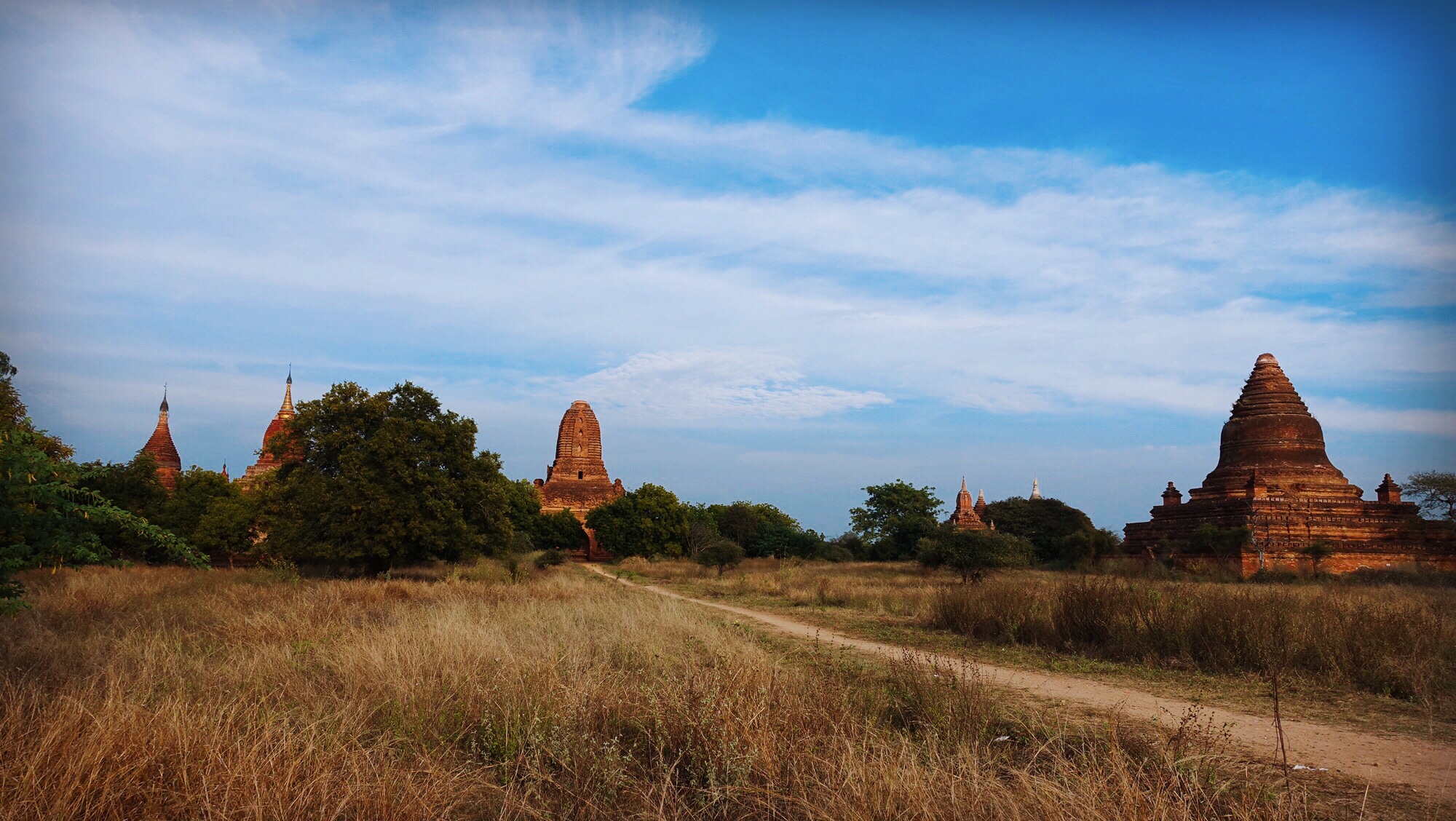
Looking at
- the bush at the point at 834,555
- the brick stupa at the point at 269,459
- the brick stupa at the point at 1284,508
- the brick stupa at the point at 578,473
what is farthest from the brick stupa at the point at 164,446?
the brick stupa at the point at 1284,508

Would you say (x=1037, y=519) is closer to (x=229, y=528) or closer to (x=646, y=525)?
(x=646, y=525)

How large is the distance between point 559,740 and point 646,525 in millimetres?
43213

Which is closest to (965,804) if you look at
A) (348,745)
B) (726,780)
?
(726,780)

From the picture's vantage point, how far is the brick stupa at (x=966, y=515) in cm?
4638

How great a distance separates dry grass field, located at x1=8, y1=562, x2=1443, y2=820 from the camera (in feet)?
12.6

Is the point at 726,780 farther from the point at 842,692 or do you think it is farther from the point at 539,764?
the point at 842,692

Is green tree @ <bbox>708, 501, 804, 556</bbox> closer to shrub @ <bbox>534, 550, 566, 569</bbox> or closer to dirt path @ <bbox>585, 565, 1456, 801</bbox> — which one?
shrub @ <bbox>534, 550, 566, 569</bbox>

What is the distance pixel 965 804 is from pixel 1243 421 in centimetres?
3663

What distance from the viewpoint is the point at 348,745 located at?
4.82m

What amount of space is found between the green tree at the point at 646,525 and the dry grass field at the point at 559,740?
3981cm

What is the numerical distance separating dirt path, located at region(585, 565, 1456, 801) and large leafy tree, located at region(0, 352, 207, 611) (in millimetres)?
6832

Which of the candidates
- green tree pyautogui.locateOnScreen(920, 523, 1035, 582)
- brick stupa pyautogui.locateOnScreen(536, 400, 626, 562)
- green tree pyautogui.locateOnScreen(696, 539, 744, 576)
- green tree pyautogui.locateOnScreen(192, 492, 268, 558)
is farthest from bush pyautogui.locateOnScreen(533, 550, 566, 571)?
brick stupa pyautogui.locateOnScreen(536, 400, 626, 562)

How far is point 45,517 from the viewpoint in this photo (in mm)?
Answer: 6695

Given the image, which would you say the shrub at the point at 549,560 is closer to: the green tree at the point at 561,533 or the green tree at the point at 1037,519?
the green tree at the point at 561,533
